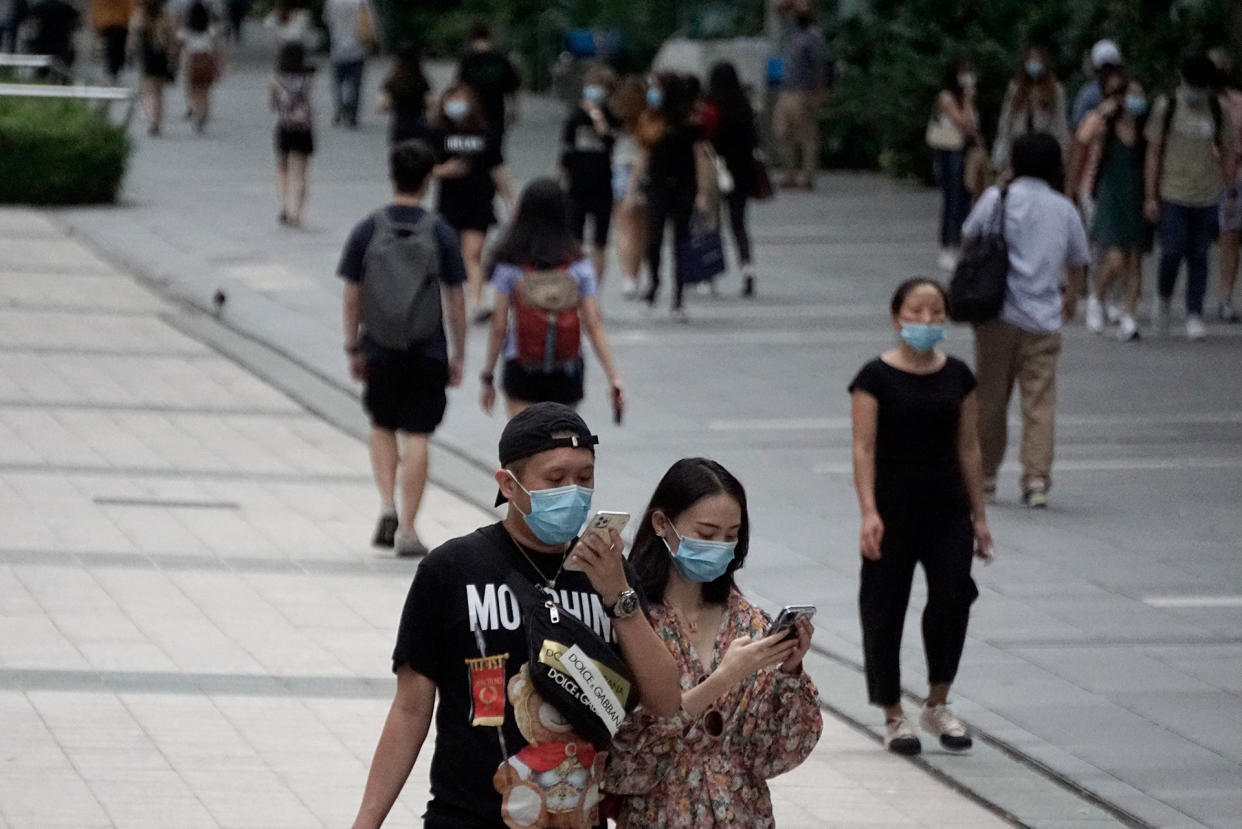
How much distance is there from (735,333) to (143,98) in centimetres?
1462

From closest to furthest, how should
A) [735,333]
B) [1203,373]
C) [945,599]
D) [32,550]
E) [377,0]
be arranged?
1. [945,599]
2. [32,550]
3. [1203,373]
4. [735,333]
5. [377,0]

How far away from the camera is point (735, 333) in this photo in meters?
16.3

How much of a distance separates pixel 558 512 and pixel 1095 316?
1304 cm

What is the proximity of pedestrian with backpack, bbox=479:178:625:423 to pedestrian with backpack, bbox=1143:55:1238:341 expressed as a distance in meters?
6.95

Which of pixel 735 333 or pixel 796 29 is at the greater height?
pixel 796 29

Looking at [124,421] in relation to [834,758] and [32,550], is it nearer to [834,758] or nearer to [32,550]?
[32,550]

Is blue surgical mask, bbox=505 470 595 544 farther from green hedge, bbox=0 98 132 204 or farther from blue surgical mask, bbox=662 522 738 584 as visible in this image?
green hedge, bbox=0 98 132 204

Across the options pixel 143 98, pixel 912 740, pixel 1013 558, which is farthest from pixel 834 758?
pixel 143 98

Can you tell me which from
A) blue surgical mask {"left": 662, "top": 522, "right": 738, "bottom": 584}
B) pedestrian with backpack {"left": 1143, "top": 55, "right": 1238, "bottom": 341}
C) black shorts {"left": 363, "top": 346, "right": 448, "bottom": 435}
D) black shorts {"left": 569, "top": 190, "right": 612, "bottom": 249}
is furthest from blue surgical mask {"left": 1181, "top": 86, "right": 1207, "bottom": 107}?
blue surgical mask {"left": 662, "top": 522, "right": 738, "bottom": 584}

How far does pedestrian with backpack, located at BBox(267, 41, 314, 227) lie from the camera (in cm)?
2027

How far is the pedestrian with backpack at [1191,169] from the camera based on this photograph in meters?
15.4

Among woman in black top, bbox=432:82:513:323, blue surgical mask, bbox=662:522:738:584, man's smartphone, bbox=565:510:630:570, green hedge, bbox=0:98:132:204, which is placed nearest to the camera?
man's smartphone, bbox=565:510:630:570

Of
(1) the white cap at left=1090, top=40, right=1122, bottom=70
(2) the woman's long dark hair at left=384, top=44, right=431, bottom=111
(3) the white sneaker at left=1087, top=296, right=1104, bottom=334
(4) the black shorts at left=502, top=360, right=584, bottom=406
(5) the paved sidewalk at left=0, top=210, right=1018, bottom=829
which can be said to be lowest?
(5) the paved sidewalk at left=0, top=210, right=1018, bottom=829

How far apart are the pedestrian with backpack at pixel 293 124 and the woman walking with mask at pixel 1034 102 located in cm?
670
